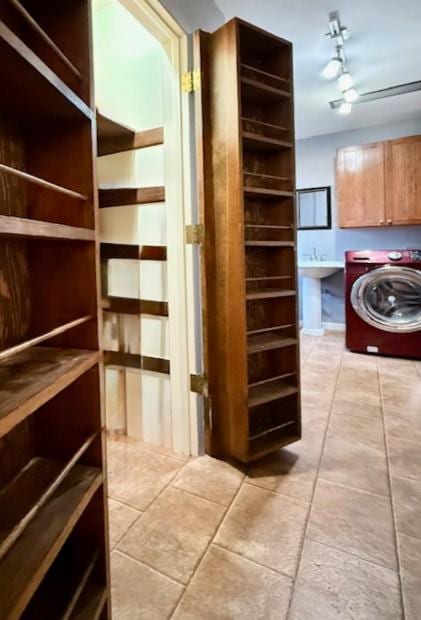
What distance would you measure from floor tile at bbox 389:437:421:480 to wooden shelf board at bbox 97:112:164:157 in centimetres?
192

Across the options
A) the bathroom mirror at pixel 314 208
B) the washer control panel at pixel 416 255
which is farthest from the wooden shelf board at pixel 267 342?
the bathroom mirror at pixel 314 208

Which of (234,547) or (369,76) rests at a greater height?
(369,76)

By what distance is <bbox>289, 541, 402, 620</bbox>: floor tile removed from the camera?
3.12 ft

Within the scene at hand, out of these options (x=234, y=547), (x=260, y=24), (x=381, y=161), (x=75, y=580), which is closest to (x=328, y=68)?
(x=260, y=24)

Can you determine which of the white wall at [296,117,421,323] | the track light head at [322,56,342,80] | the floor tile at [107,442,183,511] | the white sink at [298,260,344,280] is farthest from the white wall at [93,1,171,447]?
the white wall at [296,117,421,323]

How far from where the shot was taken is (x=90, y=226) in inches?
30.3

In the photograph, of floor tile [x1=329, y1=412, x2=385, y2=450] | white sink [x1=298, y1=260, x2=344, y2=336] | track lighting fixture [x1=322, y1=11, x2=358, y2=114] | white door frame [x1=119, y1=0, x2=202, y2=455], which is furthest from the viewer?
white sink [x1=298, y1=260, x2=344, y2=336]

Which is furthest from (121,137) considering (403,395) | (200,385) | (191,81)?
(403,395)

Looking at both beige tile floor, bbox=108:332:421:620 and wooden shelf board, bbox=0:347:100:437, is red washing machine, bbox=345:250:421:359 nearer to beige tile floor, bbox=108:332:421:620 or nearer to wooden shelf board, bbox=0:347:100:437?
beige tile floor, bbox=108:332:421:620

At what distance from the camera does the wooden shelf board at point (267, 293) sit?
4.97ft

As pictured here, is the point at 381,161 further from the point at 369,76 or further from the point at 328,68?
the point at 328,68

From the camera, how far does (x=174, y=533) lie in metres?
1.24

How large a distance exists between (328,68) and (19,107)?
2472 mm

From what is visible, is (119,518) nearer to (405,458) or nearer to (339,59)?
(405,458)
